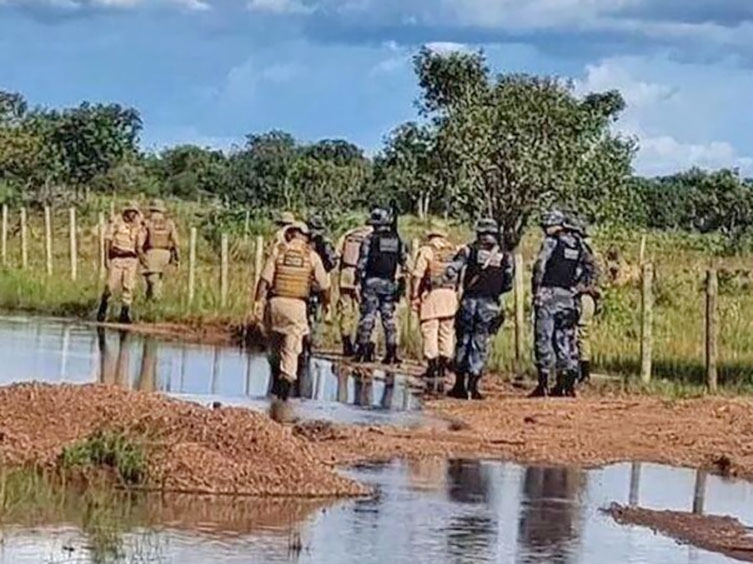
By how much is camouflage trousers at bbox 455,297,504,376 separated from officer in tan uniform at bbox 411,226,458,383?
195 cm

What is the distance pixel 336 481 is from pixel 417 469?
5.70 feet

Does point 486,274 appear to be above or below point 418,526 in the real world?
above

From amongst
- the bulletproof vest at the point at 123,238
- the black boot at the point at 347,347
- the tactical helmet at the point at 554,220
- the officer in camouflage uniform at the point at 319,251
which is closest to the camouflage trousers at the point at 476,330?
the tactical helmet at the point at 554,220

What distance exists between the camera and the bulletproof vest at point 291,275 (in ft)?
64.1

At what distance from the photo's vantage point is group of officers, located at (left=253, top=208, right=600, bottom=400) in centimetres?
1973

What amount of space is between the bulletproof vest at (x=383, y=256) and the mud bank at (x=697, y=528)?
10.9 m

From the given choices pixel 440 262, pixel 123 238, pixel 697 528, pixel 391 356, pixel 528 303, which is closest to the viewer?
pixel 697 528

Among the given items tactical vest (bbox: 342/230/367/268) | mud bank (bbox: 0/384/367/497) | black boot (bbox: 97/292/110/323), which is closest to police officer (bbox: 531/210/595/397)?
tactical vest (bbox: 342/230/367/268)

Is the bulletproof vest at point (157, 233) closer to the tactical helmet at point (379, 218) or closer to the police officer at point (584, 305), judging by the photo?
the tactical helmet at point (379, 218)

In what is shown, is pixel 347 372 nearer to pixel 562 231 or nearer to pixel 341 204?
pixel 562 231

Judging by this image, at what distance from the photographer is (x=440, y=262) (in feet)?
78.6

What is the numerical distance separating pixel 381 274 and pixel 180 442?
11.5 metres

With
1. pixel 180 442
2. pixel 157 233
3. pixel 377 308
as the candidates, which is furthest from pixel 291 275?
pixel 157 233

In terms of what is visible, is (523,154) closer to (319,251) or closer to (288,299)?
(319,251)
